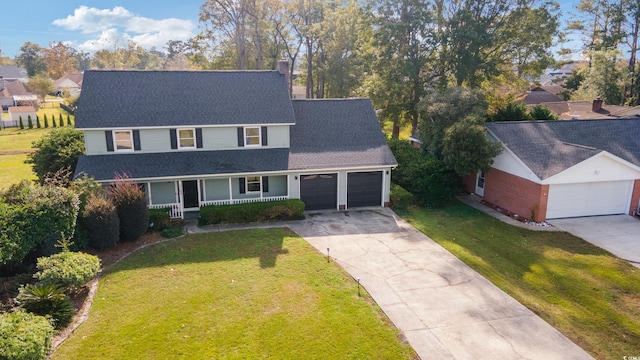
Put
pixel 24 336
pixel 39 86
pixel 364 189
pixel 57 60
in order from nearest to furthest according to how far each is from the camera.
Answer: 1. pixel 24 336
2. pixel 364 189
3. pixel 39 86
4. pixel 57 60

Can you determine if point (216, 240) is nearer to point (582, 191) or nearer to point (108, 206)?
point (108, 206)

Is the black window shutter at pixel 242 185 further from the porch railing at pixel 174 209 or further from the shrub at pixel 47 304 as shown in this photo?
the shrub at pixel 47 304

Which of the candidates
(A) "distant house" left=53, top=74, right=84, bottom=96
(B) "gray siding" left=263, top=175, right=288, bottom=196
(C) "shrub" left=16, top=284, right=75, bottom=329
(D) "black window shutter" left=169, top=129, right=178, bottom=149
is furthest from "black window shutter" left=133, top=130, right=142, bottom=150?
(A) "distant house" left=53, top=74, right=84, bottom=96

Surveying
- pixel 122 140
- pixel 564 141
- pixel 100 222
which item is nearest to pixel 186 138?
pixel 122 140

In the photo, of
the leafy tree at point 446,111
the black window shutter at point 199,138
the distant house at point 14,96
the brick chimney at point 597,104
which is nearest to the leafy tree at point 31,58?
the distant house at point 14,96

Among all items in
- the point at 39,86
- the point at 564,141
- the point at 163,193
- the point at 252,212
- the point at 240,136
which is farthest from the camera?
the point at 39,86

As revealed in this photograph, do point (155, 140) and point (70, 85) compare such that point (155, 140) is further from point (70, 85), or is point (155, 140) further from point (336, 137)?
point (70, 85)

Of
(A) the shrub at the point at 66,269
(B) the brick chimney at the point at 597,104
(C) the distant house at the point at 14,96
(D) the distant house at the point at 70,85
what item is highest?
(D) the distant house at the point at 70,85
